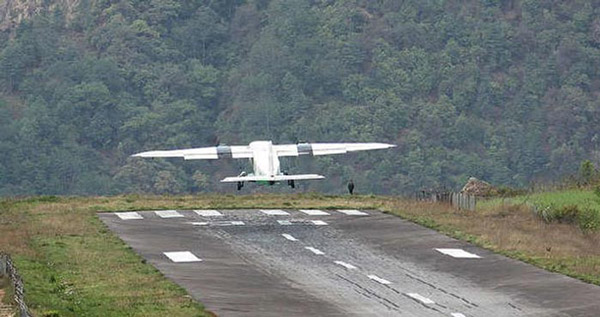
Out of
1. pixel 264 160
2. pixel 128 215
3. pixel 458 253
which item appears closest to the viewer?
pixel 458 253

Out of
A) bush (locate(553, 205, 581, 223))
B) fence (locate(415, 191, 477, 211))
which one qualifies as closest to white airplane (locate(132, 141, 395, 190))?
fence (locate(415, 191, 477, 211))

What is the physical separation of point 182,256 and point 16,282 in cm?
1032

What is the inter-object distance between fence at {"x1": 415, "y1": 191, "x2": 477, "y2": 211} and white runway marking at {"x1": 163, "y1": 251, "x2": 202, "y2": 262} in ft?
53.6

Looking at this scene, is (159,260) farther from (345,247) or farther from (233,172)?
(233,172)

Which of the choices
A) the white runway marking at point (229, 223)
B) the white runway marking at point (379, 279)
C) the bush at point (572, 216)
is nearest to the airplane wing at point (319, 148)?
the white runway marking at point (229, 223)

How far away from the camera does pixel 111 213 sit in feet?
186

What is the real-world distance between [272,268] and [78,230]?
11303 millimetres

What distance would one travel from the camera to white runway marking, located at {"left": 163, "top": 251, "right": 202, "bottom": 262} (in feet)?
135

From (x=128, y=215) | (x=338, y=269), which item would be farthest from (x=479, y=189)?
(x=338, y=269)

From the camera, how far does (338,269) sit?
39812mm

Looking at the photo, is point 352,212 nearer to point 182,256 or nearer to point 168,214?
point 168,214

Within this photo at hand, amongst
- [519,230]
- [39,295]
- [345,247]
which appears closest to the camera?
[39,295]

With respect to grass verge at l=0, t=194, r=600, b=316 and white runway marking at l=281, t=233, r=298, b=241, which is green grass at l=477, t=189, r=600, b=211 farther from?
white runway marking at l=281, t=233, r=298, b=241

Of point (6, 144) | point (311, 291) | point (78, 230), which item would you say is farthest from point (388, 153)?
point (311, 291)
